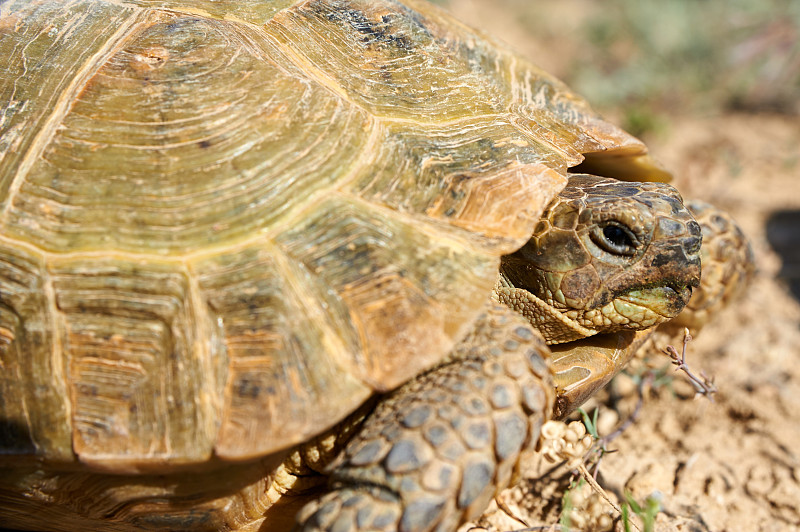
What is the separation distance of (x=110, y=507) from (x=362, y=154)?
1377mm

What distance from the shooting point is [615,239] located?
7.23 ft

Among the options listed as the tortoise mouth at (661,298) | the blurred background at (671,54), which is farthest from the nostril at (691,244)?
the blurred background at (671,54)

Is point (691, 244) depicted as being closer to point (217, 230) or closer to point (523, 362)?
point (523, 362)

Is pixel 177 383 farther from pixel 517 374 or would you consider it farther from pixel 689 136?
pixel 689 136

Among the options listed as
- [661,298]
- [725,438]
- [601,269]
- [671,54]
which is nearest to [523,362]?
[601,269]

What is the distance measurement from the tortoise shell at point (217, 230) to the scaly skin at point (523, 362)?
6.0 inches

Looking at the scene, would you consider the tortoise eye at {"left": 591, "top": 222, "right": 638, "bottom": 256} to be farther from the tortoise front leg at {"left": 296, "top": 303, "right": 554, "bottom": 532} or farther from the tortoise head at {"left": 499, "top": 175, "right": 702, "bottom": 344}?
the tortoise front leg at {"left": 296, "top": 303, "right": 554, "bottom": 532}

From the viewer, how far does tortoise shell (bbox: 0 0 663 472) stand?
1770 mm

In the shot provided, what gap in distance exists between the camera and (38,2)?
2.38m

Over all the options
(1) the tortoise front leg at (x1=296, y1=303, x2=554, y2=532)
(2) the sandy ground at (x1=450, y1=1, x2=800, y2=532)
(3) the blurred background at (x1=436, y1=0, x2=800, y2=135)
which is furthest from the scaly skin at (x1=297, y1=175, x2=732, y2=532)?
(3) the blurred background at (x1=436, y1=0, x2=800, y2=135)

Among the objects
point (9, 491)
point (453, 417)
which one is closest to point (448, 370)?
point (453, 417)

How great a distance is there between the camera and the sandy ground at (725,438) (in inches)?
98.0

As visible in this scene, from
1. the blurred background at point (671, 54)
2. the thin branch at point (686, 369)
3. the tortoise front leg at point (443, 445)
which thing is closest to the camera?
the tortoise front leg at point (443, 445)

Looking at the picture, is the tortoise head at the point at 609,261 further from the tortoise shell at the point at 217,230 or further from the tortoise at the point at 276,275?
the tortoise shell at the point at 217,230
